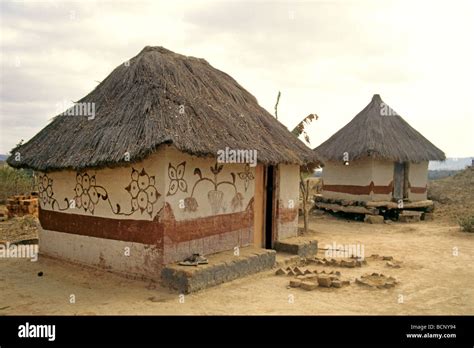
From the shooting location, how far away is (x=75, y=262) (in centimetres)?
860

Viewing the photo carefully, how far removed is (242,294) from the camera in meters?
6.90

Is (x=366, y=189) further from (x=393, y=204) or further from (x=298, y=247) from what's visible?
(x=298, y=247)

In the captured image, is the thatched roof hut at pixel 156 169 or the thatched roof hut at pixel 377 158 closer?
the thatched roof hut at pixel 156 169

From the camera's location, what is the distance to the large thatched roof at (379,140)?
54.5 ft

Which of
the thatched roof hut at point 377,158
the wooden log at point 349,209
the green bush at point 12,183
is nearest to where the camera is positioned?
the wooden log at point 349,209

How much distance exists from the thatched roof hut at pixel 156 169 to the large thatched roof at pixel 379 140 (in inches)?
289

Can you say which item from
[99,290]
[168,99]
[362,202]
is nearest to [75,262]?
[99,290]

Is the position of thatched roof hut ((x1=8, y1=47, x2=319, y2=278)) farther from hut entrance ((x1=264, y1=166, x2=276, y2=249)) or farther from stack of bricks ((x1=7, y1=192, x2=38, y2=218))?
stack of bricks ((x1=7, y1=192, x2=38, y2=218))

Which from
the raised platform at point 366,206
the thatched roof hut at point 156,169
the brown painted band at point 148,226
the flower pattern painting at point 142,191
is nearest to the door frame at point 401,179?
the raised platform at point 366,206

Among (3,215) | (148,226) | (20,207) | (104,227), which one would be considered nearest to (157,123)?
(148,226)

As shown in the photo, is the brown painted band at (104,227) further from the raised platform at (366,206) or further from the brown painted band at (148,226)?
the raised platform at (366,206)

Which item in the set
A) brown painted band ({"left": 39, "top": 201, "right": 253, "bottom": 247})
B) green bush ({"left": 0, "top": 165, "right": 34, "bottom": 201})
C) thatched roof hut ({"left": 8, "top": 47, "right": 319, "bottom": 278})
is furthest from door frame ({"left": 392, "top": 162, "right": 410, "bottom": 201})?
green bush ({"left": 0, "top": 165, "right": 34, "bottom": 201})

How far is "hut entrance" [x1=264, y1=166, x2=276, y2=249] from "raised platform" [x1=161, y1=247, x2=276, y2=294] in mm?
1495

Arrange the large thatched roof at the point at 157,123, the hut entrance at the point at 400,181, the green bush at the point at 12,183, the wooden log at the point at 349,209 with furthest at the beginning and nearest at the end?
1. the green bush at the point at 12,183
2. the hut entrance at the point at 400,181
3. the wooden log at the point at 349,209
4. the large thatched roof at the point at 157,123
